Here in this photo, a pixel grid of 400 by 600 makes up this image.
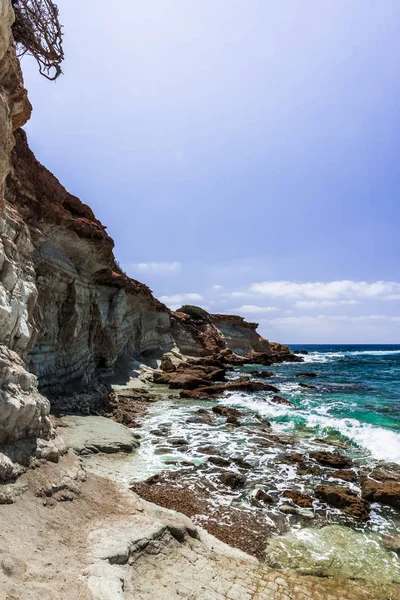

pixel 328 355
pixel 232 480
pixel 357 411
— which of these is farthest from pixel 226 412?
pixel 328 355

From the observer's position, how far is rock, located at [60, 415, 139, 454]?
10609 mm

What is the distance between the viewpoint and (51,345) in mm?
16375

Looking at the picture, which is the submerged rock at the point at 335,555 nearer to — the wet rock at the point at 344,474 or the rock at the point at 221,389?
the wet rock at the point at 344,474

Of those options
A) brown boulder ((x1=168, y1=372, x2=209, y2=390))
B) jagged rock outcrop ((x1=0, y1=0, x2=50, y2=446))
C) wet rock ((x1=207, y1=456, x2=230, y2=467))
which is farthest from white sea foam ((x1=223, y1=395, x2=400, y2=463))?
jagged rock outcrop ((x1=0, y1=0, x2=50, y2=446))

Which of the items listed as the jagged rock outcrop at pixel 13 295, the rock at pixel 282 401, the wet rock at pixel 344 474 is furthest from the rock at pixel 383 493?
the rock at pixel 282 401

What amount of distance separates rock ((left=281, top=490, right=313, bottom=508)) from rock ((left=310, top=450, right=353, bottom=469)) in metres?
2.72

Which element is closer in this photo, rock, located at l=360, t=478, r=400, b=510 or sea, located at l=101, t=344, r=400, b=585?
sea, located at l=101, t=344, r=400, b=585

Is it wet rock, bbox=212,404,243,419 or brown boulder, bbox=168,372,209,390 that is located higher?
brown boulder, bbox=168,372,209,390

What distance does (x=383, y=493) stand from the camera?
915cm

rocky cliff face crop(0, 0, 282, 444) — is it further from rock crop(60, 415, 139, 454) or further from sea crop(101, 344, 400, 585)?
sea crop(101, 344, 400, 585)

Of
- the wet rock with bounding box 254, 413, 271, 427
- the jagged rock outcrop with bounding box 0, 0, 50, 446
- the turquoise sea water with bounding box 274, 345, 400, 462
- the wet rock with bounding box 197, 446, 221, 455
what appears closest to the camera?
the jagged rock outcrop with bounding box 0, 0, 50, 446

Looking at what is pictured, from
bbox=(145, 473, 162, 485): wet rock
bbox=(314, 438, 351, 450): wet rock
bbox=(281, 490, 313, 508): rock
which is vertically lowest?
bbox=(314, 438, 351, 450): wet rock

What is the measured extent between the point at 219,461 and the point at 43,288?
10.9 metres

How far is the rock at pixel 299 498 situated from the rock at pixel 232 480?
123 centimetres
